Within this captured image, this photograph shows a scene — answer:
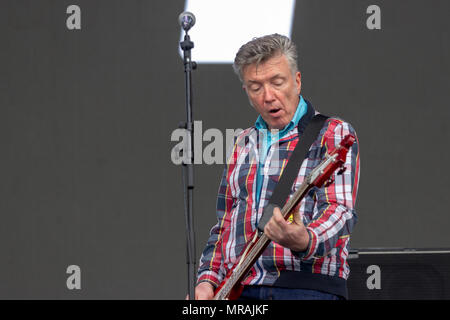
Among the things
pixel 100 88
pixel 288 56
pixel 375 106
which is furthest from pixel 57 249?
pixel 288 56

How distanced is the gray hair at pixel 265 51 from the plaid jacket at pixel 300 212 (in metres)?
0.17

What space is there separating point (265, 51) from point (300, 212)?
1.50 ft

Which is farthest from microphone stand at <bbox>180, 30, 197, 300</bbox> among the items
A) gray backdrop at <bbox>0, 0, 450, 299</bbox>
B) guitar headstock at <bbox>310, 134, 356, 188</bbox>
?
gray backdrop at <bbox>0, 0, 450, 299</bbox>

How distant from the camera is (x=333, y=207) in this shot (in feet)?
5.28

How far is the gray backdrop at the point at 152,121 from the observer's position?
3.71 m

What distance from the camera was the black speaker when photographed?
2.69 m

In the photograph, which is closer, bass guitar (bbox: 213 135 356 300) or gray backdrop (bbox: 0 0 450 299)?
bass guitar (bbox: 213 135 356 300)

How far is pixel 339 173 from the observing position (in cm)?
157

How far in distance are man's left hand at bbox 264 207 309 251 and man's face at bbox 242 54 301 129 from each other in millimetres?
380

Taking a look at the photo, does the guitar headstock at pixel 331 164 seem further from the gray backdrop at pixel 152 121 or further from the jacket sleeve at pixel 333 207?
the gray backdrop at pixel 152 121

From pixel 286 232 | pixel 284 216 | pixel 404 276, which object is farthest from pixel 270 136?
pixel 404 276

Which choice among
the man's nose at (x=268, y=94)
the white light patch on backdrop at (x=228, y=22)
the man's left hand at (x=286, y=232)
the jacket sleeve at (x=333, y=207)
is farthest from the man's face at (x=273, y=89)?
the white light patch on backdrop at (x=228, y=22)

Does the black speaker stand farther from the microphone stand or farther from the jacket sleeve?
the microphone stand

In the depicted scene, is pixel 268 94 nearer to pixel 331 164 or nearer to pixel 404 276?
pixel 331 164
